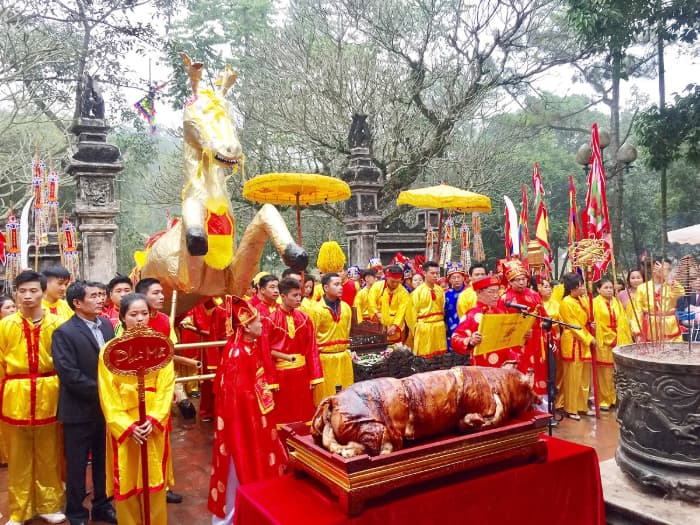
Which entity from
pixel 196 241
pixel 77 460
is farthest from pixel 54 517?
pixel 196 241

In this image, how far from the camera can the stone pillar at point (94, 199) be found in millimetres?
9094

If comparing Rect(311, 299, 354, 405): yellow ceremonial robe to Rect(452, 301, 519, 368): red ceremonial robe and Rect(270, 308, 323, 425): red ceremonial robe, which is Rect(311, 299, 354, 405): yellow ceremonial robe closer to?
Rect(270, 308, 323, 425): red ceremonial robe

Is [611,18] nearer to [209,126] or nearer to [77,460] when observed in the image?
[209,126]

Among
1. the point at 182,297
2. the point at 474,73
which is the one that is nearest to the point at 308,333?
the point at 182,297

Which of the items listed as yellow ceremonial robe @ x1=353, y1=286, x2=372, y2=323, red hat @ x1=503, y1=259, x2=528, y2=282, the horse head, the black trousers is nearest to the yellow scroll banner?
red hat @ x1=503, y1=259, x2=528, y2=282

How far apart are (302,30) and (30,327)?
14.4 m

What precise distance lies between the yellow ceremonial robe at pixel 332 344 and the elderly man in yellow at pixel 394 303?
7.43 ft

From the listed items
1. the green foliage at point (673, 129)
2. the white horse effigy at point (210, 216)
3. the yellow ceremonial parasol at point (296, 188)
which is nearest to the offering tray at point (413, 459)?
the white horse effigy at point (210, 216)

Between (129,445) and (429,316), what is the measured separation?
5.47 m

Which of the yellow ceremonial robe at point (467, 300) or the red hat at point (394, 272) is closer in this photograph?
the yellow ceremonial robe at point (467, 300)

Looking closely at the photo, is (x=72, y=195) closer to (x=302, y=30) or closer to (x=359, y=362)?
(x=302, y=30)

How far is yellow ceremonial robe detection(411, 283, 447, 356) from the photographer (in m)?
8.15

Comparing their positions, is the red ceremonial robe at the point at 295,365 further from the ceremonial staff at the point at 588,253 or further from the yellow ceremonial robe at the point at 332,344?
the ceremonial staff at the point at 588,253

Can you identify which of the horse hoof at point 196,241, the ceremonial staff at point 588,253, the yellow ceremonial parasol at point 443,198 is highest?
the yellow ceremonial parasol at point 443,198
